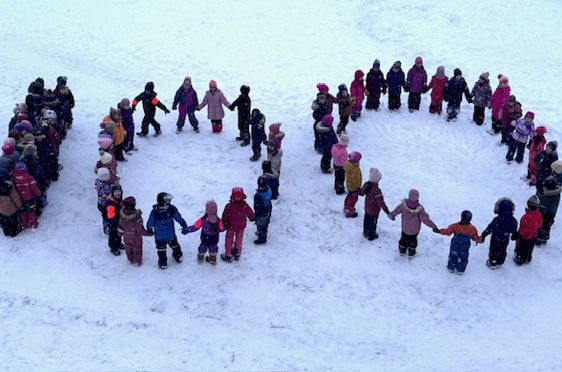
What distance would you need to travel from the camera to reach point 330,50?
78.1ft

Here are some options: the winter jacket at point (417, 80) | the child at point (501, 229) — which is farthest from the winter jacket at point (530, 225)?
the winter jacket at point (417, 80)

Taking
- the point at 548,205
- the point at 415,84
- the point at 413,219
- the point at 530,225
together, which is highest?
the point at 415,84

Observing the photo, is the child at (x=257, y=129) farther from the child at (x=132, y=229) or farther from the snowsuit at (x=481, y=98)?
the snowsuit at (x=481, y=98)

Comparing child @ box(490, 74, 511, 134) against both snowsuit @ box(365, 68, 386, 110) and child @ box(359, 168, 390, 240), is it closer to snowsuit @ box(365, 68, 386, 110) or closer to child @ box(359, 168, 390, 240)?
snowsuit @ box(365, 68, 386, 110)

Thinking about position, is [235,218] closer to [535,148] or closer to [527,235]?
[527,235]

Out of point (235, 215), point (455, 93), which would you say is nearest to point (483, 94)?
A: point (455, 93)

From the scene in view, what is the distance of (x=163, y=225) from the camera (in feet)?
40.1

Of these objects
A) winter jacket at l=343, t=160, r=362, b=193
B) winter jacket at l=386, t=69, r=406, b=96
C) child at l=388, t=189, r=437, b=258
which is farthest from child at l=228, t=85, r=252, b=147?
child at l=388, t=189, r=437, b=258

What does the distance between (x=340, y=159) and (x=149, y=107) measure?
584 centimetres

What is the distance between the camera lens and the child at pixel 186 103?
17.4 m

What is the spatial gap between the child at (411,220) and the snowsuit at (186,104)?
284 inches

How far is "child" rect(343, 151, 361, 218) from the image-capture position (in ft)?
45.3

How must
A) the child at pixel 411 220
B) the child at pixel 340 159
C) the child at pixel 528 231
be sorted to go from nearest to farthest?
1. the child at pixel 528 231
2. the child at pixel 411 220
3. the child at pixel 340 159

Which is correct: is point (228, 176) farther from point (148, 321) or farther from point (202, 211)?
point (148, 321)
